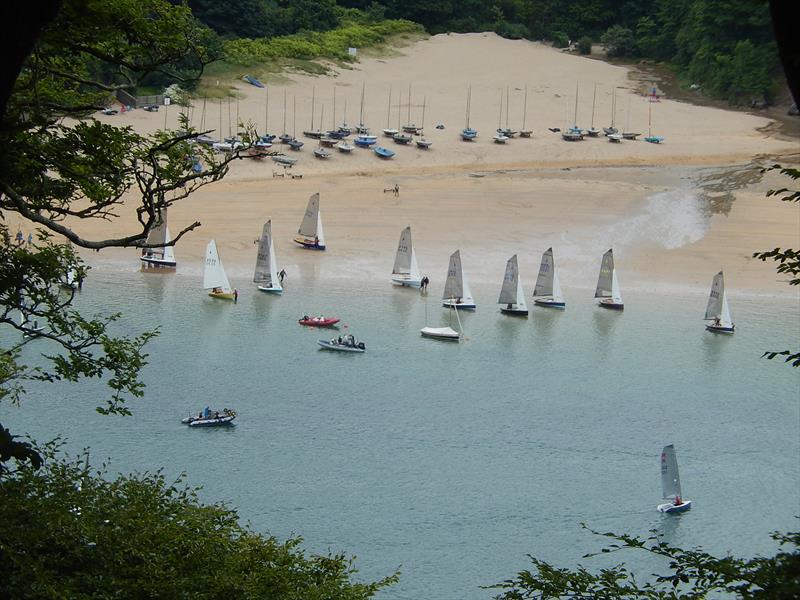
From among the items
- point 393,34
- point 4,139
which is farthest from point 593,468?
point 393,34

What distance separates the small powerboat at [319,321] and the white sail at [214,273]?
4.60 meters

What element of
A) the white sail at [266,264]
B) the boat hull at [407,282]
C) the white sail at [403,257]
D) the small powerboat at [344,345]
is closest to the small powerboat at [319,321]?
the small powerboat at [344,345]

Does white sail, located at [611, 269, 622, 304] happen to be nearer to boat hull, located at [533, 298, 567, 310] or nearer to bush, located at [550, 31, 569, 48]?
boat hull, located at [533, 298, 567, 310]

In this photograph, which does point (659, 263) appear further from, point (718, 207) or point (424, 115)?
point (424, 115)

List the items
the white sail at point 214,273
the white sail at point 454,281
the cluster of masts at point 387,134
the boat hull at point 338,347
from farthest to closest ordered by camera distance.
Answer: the cluster of masts at point 387,134 → the white sail at point 454,281 → the white sail at point 214,273 → the boat hull at point 338,347

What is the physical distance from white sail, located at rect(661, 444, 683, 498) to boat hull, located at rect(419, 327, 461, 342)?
1591cm

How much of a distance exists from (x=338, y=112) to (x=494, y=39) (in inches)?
1063

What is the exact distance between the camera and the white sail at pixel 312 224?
55.6 m

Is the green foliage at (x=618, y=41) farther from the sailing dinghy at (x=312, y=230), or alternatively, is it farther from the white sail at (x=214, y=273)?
the white sail at (x=214, y=273)

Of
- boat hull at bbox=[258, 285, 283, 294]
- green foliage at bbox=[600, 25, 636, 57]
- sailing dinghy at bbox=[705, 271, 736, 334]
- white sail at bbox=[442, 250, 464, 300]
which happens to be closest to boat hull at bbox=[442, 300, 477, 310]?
white sail at bbox=[442, 250, 464, 300]

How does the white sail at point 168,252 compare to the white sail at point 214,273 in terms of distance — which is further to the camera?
the white sail at point 168,252

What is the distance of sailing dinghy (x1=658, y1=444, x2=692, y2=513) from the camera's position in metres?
31.6

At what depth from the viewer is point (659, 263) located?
184 ft

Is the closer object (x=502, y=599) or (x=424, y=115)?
(x=502, y=599)
